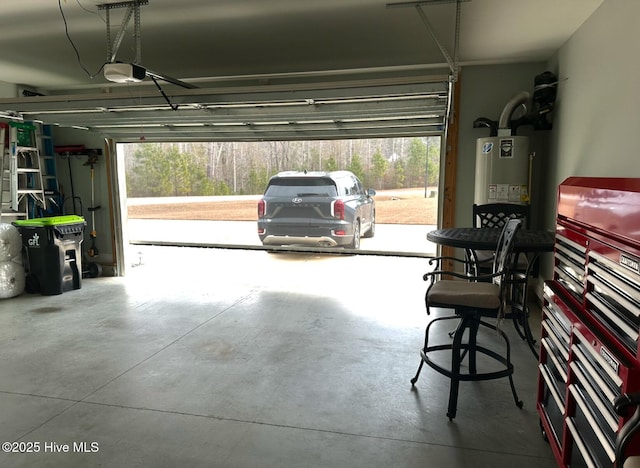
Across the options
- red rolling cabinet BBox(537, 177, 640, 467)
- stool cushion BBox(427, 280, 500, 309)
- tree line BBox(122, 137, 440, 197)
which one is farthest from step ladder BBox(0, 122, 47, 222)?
red rolling cabinet BBox(537, 177, 640, 467)

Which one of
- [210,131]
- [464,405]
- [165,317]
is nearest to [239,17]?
[210,131]

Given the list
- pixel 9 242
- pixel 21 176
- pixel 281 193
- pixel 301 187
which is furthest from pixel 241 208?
pixel 9 242

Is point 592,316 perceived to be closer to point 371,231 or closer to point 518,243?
point 518,243

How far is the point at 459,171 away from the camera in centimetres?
558

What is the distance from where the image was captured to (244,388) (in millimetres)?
3104

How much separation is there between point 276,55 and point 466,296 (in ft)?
11.5

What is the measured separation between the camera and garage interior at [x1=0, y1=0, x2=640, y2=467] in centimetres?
256

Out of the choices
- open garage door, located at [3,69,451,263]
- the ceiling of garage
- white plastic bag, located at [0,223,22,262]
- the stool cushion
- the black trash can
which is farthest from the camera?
the black trash can

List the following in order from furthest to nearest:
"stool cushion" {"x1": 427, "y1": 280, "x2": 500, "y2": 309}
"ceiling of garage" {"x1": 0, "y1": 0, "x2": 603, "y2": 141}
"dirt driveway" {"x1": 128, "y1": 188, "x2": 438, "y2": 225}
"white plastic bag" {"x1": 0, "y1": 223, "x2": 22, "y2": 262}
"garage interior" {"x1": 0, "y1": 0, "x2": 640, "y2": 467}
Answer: "dirt driveway" {"x1": 128, "y1": 188, "x2": 438, "y2": 225} → "white plastic bag" {"x1": 0, "y1": 223, "x2": 22, "y2": 262} → "ceiling of garage" {"x1": 0, "y1": 0, "x2": 603, "y2": 141} → "stool cushion" {"x1": 427, "y1": 280, "x2": 500, "y2": 309} → "garage interior" {"x1": 0, "y1": 0, "x2": 640, "y2": 467}

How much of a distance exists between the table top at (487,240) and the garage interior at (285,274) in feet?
2.31

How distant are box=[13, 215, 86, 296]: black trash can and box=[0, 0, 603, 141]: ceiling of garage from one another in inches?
53.1

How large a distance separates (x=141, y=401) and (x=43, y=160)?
219 inches

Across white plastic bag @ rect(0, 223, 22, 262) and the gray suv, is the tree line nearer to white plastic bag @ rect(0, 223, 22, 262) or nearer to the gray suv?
the gray suv

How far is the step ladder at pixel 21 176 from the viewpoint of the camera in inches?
243
